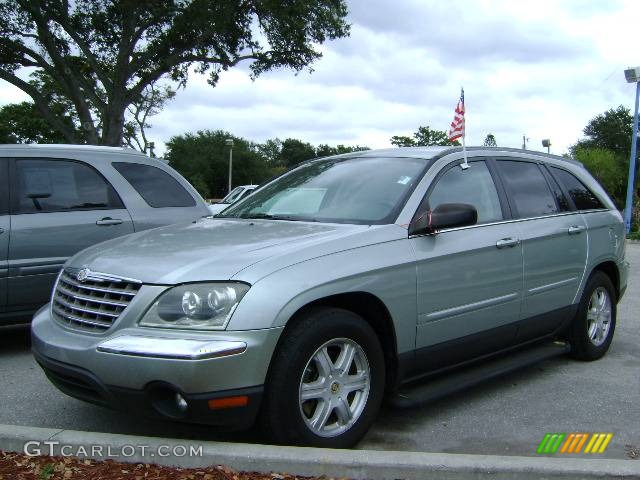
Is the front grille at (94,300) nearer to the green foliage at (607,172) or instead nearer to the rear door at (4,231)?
the rear door at (4,231)

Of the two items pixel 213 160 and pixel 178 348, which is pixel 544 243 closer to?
pixel 178 348

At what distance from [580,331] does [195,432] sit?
3271 millimetres

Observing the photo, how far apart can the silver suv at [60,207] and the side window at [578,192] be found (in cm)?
331

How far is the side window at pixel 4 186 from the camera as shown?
5289mm

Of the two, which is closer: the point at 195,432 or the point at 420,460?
the point at 420,460

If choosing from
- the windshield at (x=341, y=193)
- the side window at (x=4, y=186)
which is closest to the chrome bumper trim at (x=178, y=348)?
the windshield at (x=341, y=193)

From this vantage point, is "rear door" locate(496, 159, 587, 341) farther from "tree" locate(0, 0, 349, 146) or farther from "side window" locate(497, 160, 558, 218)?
"tree" locate(0, 0, 349, 146)

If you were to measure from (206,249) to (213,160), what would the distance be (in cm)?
8573

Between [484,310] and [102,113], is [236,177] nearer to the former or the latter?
[102,113]

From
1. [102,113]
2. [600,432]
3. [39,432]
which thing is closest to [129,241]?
→ [39,432]

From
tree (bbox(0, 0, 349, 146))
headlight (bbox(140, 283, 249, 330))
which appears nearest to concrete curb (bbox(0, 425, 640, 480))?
headlight (bbox(140, 283, 249, 330))

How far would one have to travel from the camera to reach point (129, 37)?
22.1 metres

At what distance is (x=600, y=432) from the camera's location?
3.94 m

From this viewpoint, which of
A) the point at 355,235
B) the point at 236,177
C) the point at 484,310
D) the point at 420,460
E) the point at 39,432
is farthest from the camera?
the point at 236,177
